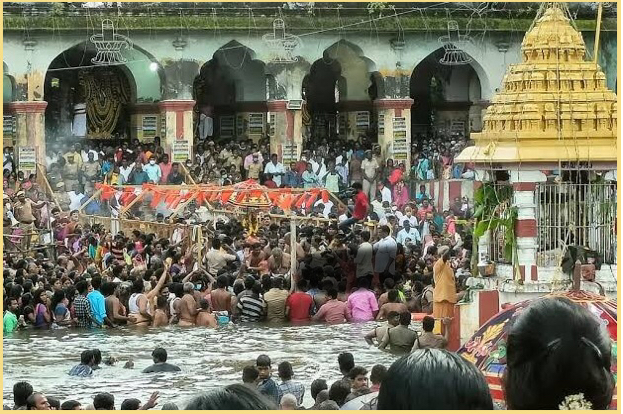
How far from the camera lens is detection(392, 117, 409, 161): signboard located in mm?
29156

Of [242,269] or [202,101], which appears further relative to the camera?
[202,101]

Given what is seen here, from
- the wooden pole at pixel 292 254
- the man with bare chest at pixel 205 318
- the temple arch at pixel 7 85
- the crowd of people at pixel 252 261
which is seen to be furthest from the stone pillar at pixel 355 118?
the man with bare chest at pixel 205 318

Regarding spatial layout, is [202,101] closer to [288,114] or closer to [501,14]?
[288,114]

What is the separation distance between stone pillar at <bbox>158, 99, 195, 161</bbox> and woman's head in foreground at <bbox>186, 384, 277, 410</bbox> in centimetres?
2399

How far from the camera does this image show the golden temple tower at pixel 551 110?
44.9ft

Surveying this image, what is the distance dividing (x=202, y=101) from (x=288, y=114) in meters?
2.44

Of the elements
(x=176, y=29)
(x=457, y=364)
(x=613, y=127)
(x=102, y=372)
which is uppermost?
(x=176, y=29)

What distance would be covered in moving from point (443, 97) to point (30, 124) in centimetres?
776

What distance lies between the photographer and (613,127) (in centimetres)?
1380

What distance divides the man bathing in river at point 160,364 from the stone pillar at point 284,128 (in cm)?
1411

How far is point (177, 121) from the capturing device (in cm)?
2852

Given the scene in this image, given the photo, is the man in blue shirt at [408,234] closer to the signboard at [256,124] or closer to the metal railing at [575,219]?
the signboard at [256,124]

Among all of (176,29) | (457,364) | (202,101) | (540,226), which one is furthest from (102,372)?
(202,101)

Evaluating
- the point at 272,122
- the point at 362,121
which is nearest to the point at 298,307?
the point at 272,122
